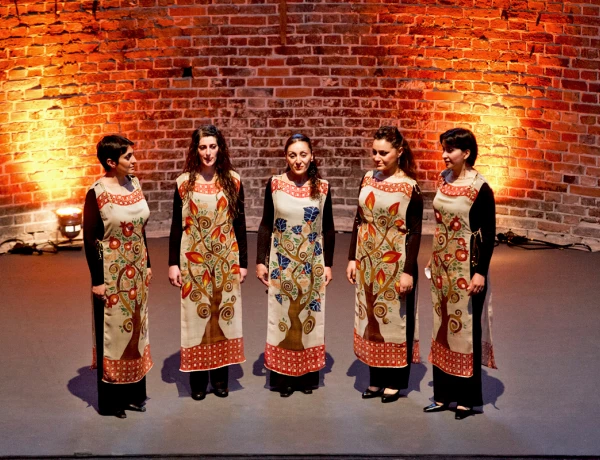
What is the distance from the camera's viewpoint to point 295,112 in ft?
29.7

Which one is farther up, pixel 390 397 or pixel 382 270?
pixel 382 270

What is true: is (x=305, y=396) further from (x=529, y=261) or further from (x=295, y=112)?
(x=295, y=112)

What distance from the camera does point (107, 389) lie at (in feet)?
16.0

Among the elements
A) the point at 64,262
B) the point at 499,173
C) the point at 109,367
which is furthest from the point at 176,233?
the point at 499,173

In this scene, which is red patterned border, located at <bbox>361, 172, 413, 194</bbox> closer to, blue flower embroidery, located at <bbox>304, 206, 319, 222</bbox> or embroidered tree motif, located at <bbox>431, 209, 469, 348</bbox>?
embroidered tree motif, located at <bbox>431, 209, 469, 348</bbox>

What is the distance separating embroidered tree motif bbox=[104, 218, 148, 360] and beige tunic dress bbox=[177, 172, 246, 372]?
10.2 inches

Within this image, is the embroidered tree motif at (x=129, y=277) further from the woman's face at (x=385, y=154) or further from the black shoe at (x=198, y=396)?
the woman's face at (x=385, y=154)

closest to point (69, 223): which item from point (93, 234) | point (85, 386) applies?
point (85, 386)

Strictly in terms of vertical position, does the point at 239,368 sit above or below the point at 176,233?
below

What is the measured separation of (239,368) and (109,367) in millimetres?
1006

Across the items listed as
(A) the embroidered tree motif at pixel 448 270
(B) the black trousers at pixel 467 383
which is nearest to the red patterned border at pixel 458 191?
(A) the embroidered tree motif at pixel 448 270

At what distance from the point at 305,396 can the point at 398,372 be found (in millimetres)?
517

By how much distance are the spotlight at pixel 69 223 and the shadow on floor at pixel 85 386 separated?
10.3 feet

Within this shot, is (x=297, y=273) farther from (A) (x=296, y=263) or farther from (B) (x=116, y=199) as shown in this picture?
(B) (x=116, y=199)
